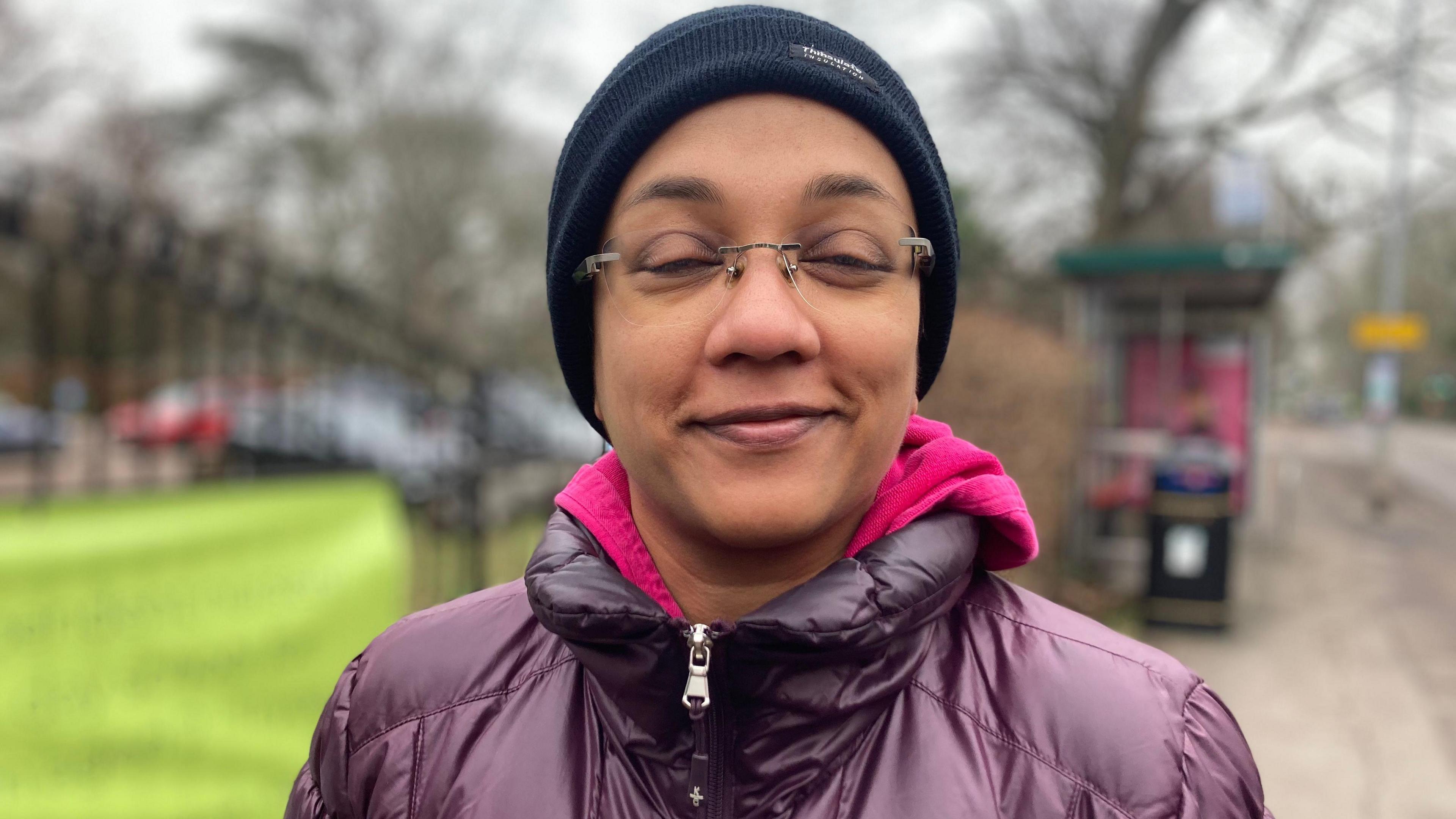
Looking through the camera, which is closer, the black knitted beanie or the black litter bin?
the black knitted beanie

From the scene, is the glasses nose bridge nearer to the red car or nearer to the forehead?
the forehead

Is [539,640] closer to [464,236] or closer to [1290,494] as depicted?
[1290,494]

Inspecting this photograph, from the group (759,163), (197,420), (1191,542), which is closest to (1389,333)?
(1191,542)

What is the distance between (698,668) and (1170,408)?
425 inches

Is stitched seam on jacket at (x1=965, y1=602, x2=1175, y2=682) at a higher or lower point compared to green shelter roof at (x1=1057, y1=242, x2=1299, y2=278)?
lower

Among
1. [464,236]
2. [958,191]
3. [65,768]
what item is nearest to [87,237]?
[65,768]

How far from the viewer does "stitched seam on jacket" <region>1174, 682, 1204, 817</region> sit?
122cm

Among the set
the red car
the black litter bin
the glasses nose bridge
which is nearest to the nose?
the glasses nose bridge

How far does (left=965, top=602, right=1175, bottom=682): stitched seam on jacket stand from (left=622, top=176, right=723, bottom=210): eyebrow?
0.72m

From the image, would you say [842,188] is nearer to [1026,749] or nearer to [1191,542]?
[1026,749]

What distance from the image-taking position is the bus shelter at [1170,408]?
711 cm

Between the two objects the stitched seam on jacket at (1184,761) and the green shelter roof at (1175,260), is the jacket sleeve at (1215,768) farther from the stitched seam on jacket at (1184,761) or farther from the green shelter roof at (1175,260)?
the green shelter roof at (1175,260)

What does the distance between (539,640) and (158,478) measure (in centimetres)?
225

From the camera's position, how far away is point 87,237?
2658 millimetres
